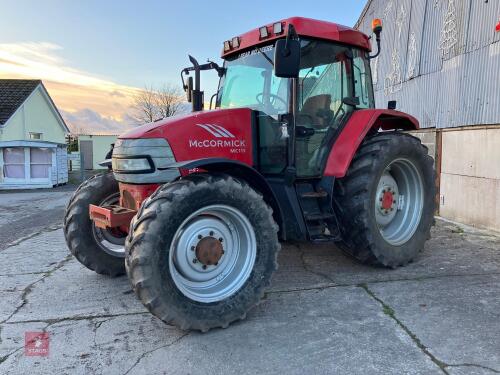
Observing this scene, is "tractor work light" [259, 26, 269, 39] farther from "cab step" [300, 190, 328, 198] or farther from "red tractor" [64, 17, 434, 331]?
"cab step" [300, 190, 328, 198]

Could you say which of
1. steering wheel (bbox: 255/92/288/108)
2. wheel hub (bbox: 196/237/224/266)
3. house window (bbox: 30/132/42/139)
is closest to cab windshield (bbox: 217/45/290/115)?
steering wheel (bbox: 255/92/288/108)

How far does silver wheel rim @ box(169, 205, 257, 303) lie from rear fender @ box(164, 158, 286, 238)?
1.39 ft

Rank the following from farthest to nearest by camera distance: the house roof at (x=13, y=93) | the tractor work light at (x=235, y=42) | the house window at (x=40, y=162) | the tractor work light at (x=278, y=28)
→ the house roof at (x=13, y=93), the house window at (x=40, y=162), the tractor work light at (x=235, y=42), the tractor work light at (x=278, y=28)

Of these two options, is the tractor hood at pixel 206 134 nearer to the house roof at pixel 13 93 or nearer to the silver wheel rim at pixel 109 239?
the silver wheel rim at pixel 109 239

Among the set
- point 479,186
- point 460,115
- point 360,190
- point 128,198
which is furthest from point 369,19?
point 128,198

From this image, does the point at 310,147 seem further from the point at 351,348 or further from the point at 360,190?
the point at 351,348

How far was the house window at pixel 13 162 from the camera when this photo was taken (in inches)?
714

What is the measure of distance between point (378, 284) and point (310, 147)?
1590 millimetres

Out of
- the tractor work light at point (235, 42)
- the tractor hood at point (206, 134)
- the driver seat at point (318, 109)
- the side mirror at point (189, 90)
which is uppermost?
the tractor work light at point (235, 42)

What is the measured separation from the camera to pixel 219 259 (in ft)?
12.1

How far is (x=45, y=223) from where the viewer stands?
924 cm

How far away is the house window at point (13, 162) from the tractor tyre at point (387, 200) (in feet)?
56.1

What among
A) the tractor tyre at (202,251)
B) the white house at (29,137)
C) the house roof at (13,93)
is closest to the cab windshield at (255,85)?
the tractor tyre at (202,251)

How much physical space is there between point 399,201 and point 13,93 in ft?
78.4
